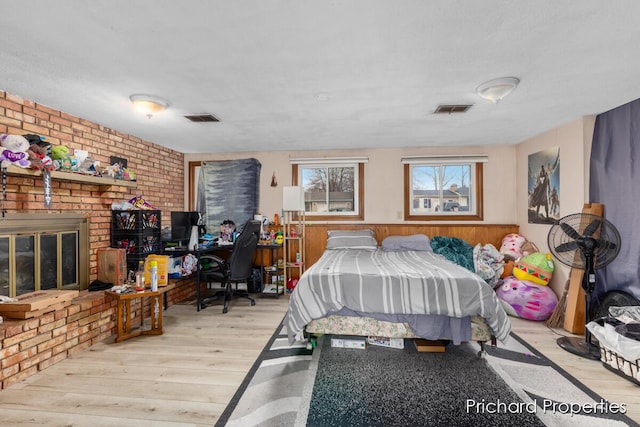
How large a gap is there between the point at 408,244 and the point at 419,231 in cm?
57

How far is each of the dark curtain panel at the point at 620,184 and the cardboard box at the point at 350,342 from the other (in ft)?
7.94

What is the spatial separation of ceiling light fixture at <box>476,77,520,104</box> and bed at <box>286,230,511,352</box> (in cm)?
146

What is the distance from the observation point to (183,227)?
4.14m

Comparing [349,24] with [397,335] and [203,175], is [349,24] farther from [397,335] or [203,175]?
[203,175]

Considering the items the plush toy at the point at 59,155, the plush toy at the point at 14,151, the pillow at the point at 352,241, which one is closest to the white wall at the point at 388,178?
the pillow at the point at 352,241

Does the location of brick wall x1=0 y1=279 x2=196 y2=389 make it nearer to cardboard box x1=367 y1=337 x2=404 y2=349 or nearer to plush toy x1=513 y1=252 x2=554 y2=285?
cardboard box x1=367 y1=337 x2=404 y2=349

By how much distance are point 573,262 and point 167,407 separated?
12.1ft

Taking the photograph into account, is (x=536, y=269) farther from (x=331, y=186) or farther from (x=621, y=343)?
(x=331, y=186)

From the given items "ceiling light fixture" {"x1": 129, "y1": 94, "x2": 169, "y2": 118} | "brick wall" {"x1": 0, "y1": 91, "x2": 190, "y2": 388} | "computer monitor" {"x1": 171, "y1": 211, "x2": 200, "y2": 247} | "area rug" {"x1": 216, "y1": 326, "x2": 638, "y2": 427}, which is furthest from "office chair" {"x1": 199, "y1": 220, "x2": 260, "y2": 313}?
"ceiling light fixture" {"x1": 129, "y1": 94, "x2": 169, "y2": 118}

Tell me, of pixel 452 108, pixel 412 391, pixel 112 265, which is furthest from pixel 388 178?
pixel 112 265

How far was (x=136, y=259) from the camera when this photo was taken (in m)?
3.31

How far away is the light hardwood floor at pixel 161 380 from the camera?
1765mm

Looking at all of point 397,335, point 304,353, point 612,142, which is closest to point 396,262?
point 397,335

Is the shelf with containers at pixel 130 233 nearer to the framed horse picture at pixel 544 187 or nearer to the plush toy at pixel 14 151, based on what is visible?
the plush toy at pixel 14 151
